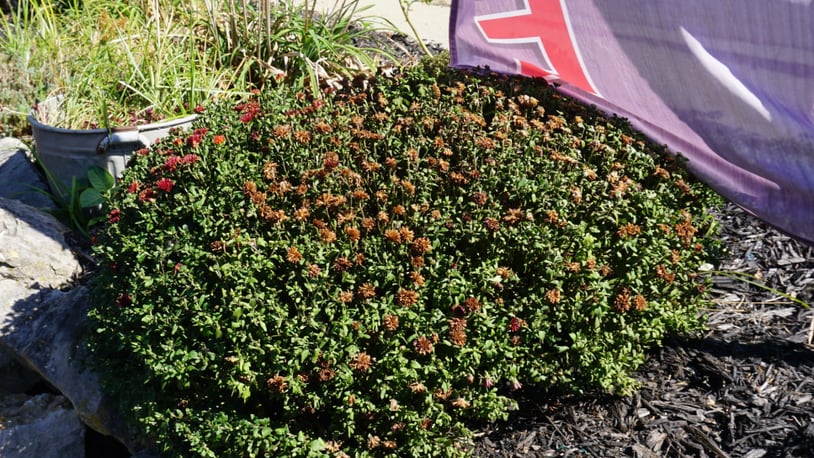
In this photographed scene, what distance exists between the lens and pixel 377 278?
2.90 meters

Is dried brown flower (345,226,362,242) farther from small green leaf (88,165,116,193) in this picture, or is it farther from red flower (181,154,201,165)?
small green leaf (88,165,116,193)

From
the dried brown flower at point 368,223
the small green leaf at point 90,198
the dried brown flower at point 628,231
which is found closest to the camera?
the dried brown flower at point 368,223

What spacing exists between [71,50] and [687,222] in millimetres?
4774

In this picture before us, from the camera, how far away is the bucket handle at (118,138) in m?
4.28

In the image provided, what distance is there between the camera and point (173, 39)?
5551 mm

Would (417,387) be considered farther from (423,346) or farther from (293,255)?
(293,255)

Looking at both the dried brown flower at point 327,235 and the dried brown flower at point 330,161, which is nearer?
the dried brown flower at point 327,235

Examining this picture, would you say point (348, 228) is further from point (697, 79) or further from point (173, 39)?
point (173, 39)

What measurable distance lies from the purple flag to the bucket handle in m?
1.98

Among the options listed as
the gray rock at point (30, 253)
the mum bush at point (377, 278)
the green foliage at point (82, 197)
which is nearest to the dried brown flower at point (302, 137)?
the mum bush at point (377, 278)

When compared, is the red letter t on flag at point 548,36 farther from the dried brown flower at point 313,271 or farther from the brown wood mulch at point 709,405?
the dried brown flower at point 313,271

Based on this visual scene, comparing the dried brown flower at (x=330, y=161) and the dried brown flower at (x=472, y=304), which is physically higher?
the dried brown flower at (x=330, y=161)

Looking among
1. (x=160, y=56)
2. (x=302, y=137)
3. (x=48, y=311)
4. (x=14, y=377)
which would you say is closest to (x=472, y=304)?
(x=302, y=137)

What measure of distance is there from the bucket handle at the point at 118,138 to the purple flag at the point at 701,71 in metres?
1.98
